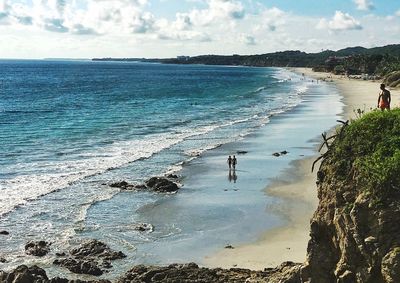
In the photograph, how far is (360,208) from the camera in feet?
30.6

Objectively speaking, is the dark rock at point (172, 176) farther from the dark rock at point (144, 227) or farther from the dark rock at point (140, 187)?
the dark rock at point (144, 227)

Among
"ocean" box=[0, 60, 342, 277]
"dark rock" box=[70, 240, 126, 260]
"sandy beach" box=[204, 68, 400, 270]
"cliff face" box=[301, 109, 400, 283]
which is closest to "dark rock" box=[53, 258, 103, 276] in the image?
"ocean" box=[0, 60, 342, 277]

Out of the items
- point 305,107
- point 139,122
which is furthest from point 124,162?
point 305,107

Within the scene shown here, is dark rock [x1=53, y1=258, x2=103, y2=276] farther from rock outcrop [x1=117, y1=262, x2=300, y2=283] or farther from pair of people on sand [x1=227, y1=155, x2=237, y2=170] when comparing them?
pair of people on sand [x1=227, y1=155, x2=237, y2=170]

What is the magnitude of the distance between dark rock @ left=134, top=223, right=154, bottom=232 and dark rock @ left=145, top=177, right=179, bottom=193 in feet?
17.1

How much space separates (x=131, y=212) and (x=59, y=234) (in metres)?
3.99

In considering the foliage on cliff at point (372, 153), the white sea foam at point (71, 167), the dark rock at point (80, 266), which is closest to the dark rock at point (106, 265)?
the dark rock at point (80, 266)

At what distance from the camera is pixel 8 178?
30281 millimetres

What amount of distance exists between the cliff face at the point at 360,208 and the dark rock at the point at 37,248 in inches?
433

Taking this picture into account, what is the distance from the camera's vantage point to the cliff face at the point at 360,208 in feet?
29.7

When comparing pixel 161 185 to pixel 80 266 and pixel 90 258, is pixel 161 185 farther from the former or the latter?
pixel 80 266

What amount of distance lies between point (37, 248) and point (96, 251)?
6.92 feet

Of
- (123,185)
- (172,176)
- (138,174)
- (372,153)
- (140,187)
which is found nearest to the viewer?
(372,153)

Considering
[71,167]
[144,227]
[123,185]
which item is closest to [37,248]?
[144,227]
